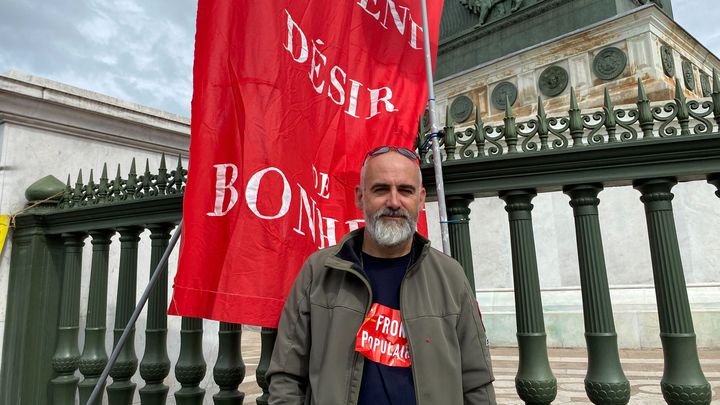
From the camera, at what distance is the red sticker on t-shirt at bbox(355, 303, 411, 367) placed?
187cm

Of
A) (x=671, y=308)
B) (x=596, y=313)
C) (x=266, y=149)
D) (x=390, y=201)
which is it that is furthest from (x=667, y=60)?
(x=390, y=201)

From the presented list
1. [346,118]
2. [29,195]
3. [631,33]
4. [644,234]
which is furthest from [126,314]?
[631,33]

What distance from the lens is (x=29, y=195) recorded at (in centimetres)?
435

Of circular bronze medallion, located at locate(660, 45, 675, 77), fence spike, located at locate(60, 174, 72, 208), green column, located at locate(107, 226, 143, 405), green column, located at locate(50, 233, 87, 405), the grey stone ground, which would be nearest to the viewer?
green column, located at locate(107, 226, 143, 405)

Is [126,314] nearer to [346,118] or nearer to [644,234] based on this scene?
[346,118]

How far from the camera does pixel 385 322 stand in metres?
1.92

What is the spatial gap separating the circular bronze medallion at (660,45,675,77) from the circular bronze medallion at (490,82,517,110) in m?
3.86

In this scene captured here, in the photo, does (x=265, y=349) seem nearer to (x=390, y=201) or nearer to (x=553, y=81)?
(x=390, y=201)

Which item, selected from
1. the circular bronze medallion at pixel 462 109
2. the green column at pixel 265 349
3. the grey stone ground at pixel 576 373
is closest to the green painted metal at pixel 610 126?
the green column at pixel 265 349

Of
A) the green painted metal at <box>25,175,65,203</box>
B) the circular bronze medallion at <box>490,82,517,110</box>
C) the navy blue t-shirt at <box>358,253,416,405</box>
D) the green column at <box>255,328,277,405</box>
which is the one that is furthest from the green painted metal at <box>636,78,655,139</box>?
the circular bronze medallion at <box>490,82,517,110</box>

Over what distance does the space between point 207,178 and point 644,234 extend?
9.27 m

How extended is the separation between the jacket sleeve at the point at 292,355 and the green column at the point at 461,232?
116 centimetres

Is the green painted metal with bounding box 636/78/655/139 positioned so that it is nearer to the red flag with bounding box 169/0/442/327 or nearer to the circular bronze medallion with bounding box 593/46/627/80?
the red flag with bounding box 169/0/442/327

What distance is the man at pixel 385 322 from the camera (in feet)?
6.05
